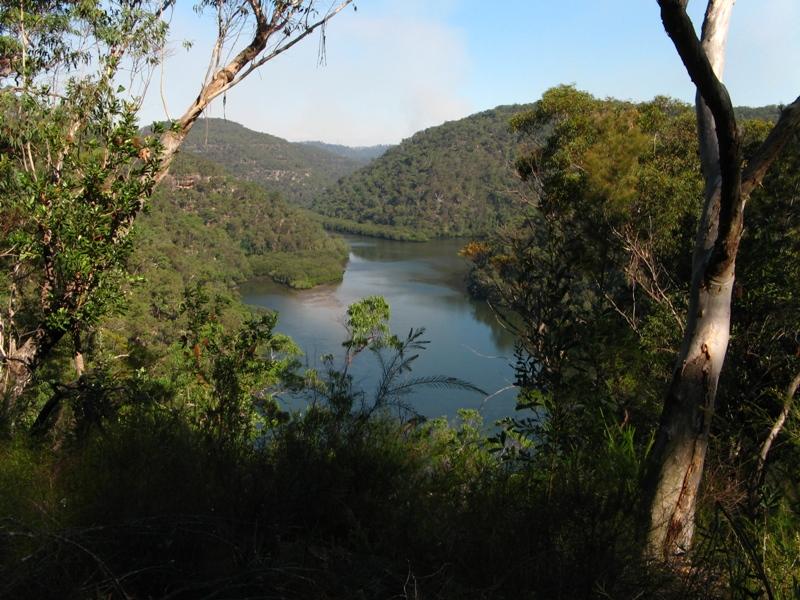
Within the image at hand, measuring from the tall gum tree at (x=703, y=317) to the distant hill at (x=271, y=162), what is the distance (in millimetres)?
88445

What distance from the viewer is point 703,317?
1659 millimetres

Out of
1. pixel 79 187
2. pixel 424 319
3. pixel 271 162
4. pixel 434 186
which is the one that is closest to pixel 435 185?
pixel 434 186

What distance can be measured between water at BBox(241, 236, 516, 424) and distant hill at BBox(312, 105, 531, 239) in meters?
9.99

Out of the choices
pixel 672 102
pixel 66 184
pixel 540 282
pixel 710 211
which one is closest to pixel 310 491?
pixel 540 282

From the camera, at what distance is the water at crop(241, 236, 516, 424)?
16.2 m

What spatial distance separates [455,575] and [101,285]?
2.19 metres

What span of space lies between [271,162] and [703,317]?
116 metres

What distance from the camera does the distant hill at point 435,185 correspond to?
57.8 meters

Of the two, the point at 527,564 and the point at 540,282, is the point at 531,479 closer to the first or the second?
the point at 527,564

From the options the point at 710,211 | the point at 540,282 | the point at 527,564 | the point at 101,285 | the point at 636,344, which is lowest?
the point at 636,344

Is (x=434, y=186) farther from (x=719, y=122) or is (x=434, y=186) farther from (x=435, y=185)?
(x=719, y=122)

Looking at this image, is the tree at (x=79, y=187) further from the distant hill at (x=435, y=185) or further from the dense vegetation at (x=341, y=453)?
the distant hill at (x=435, y=185)

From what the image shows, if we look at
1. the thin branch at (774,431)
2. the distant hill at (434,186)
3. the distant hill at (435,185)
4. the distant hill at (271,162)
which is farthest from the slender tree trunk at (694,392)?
the distant hill at (271,162)

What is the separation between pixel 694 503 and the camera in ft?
5.14
